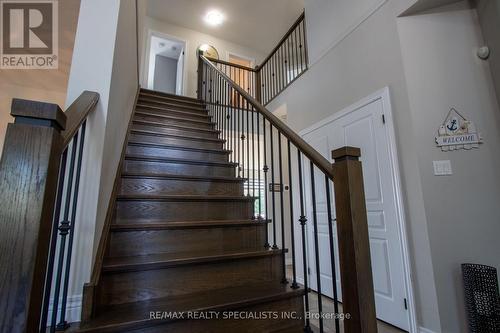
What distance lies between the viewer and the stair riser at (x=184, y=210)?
1.70 metres

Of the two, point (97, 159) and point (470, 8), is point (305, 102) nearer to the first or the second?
point (470, 8)

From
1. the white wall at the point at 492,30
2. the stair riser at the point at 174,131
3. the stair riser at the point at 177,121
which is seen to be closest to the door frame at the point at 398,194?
the white wall at the point at 492,30

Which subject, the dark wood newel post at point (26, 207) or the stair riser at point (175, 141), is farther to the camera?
the stair riser at point (175, 141)

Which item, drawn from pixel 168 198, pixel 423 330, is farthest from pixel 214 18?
pixel 423 330

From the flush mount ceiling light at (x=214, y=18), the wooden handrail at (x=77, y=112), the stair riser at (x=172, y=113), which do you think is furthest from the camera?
the flush mount ceiling light at (x=214, y=18)

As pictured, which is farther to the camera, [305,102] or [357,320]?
[305,102]

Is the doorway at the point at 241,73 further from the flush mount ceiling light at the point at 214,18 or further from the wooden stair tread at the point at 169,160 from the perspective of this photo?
the wooden stair tread at the point at 169,160

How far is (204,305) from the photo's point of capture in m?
1.19

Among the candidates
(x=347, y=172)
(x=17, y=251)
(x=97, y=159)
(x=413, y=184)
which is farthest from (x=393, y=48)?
(x=17, y=251)

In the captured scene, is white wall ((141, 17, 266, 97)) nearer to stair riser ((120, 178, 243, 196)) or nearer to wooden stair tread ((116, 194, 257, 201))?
stair riser ((120, 178, 243, 196))

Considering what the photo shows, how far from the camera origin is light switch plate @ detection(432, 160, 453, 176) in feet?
6.44

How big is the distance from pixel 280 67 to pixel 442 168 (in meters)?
3.15

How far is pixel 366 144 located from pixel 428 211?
80 centimetres

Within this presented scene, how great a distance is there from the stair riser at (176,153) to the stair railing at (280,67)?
1.85m
